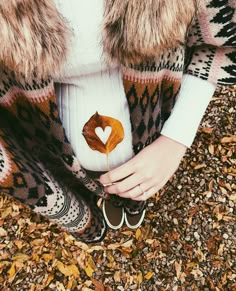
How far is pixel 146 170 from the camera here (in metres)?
1.26

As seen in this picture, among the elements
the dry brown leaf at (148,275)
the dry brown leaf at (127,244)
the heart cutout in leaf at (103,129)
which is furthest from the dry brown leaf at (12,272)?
the heart cutout in leaf at (103,129)

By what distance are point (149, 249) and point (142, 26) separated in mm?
1496

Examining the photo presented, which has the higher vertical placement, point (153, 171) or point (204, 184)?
point (153, 171)

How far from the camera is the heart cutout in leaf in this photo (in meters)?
1.09

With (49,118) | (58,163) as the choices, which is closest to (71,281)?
(58,163)

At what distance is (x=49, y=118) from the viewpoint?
105cm

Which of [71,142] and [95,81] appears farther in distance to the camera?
[71,142]

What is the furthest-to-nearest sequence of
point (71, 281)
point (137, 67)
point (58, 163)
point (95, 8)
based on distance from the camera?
point (71, 281), point (58, 163), point (137, 67), point (95, 8)

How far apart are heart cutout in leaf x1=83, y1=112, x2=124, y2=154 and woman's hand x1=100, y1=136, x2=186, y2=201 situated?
0.11 metres

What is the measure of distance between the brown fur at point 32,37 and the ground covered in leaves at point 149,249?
138cm

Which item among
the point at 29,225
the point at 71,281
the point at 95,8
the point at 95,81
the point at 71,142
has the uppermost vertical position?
the point at 95,8

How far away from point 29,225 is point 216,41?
4.79ft

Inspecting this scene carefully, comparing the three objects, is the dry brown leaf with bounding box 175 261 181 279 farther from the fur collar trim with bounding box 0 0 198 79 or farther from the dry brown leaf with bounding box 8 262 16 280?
the fur collar trim with bounding box 0 0 198 79

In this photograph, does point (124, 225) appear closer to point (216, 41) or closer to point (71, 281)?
point (71, 281)
